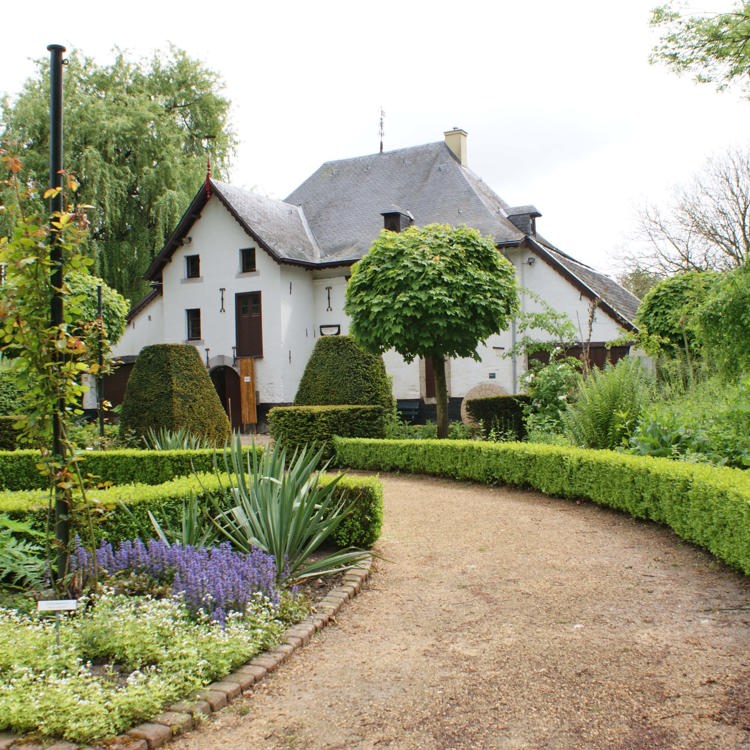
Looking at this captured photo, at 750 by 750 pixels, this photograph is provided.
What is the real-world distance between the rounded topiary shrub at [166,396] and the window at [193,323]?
10.2 metres

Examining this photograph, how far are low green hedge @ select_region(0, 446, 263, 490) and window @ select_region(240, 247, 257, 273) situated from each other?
12.2 m

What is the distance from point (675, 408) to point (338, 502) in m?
4.31

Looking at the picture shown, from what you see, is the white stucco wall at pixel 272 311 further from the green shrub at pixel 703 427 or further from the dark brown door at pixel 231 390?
the green shrub at pixel 703 427

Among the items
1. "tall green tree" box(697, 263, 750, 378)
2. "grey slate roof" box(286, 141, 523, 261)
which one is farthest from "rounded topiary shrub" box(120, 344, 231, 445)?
"grey slate roof" box(286, 141, 523, 261)

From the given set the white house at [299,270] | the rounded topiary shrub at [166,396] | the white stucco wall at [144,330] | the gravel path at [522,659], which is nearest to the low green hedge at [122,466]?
the rounded topiary shrub at [166,396]

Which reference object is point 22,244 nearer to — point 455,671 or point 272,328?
point 455,671

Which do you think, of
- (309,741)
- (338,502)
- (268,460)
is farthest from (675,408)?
(309,741)

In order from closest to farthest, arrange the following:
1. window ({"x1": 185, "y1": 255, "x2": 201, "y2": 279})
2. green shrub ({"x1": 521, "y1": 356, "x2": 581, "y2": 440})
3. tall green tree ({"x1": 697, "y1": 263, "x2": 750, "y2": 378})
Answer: tall green tree ({"x1": 697, "y1": 263, "x2": 750, "y2": 378}) → green shrub ({"x1": 521, "y1": 356, "x2": 581, "y2": 440}) → window ({"x1": 185, "y1": 255, "x2": 201, "y2": 279})

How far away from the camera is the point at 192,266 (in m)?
22.1

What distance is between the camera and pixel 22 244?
3869 millimetres

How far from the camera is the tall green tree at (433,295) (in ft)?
37.3

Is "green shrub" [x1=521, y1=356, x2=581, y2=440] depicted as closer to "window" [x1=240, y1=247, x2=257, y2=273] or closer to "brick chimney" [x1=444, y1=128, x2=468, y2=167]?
"window" [x1=240, y1=247, x2=257, y2=273]

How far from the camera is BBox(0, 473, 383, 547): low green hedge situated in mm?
5234

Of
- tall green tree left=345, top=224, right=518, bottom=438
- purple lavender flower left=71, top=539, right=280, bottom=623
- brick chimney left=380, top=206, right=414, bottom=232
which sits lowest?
purple lavender flower left=71, top=539, right=280, bottom=623
